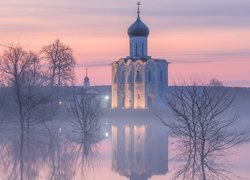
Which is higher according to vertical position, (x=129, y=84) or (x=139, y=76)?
(x=139, y=76)

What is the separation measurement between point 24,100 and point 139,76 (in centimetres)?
4154

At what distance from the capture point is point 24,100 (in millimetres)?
28312

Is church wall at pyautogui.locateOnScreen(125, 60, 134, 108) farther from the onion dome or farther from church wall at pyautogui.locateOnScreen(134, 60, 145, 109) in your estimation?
the onion dome

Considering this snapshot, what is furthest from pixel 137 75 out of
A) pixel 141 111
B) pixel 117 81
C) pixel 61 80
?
pixel 61 80

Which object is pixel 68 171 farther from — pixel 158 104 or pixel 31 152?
pixel 158 104

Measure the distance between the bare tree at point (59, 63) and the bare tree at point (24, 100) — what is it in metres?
1.29

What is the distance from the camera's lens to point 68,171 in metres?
19.3

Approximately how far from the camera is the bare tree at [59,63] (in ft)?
187

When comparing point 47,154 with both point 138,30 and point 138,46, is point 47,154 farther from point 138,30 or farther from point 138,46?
point 138,46

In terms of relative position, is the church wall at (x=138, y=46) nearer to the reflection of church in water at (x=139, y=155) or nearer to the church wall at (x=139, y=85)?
the church wall at (x=139, y=85)

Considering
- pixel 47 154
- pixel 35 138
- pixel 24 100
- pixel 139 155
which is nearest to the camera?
pixel 47 154

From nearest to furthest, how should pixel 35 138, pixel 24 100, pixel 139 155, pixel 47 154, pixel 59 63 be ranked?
pixel 47 154 → pixel 139 155 → pixel 24 100 → pixel 35 138 → pixel 59 63

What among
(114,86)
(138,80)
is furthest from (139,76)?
(114,86)

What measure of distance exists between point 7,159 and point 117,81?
4819cm
